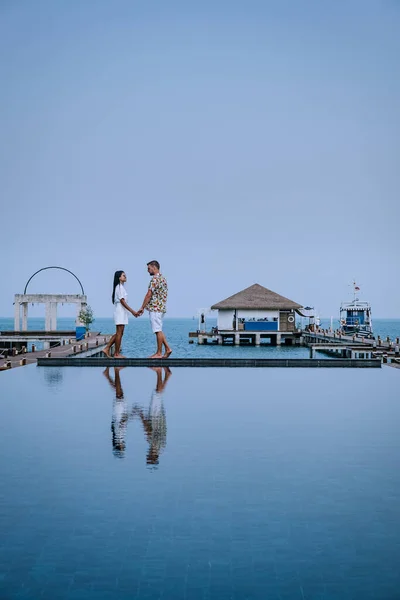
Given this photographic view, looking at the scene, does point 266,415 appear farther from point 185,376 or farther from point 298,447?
point 185,376

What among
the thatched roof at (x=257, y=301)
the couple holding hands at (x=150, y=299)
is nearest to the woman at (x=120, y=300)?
the couple holding hands at (x=150, y=299)

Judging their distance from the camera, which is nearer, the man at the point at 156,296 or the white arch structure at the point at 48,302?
the man at the point at 156,296

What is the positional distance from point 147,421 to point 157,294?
267 inches

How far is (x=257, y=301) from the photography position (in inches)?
2584

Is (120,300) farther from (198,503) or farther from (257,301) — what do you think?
(257,301)

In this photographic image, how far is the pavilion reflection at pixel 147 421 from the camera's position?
18.8 ft

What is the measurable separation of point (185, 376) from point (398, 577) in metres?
10.1

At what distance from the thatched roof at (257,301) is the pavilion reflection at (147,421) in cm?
5397

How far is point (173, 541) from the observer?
3.57 meters

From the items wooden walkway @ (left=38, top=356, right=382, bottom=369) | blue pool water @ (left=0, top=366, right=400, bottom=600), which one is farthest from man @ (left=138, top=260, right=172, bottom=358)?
blue pool water @ (left=0, top=366, right=400, bottom=600)

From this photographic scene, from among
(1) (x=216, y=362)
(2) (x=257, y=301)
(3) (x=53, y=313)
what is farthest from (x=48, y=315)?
(1) (x=216, y=362)

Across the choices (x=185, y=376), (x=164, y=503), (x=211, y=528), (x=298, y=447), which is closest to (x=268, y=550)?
(x=211, y=528)

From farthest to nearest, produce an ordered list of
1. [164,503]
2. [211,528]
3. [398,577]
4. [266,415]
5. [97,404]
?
[97,404] → [266,415] → [164,503] → [211,528] → [398,577]

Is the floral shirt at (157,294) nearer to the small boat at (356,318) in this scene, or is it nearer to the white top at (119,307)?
the white top at (119,307)
